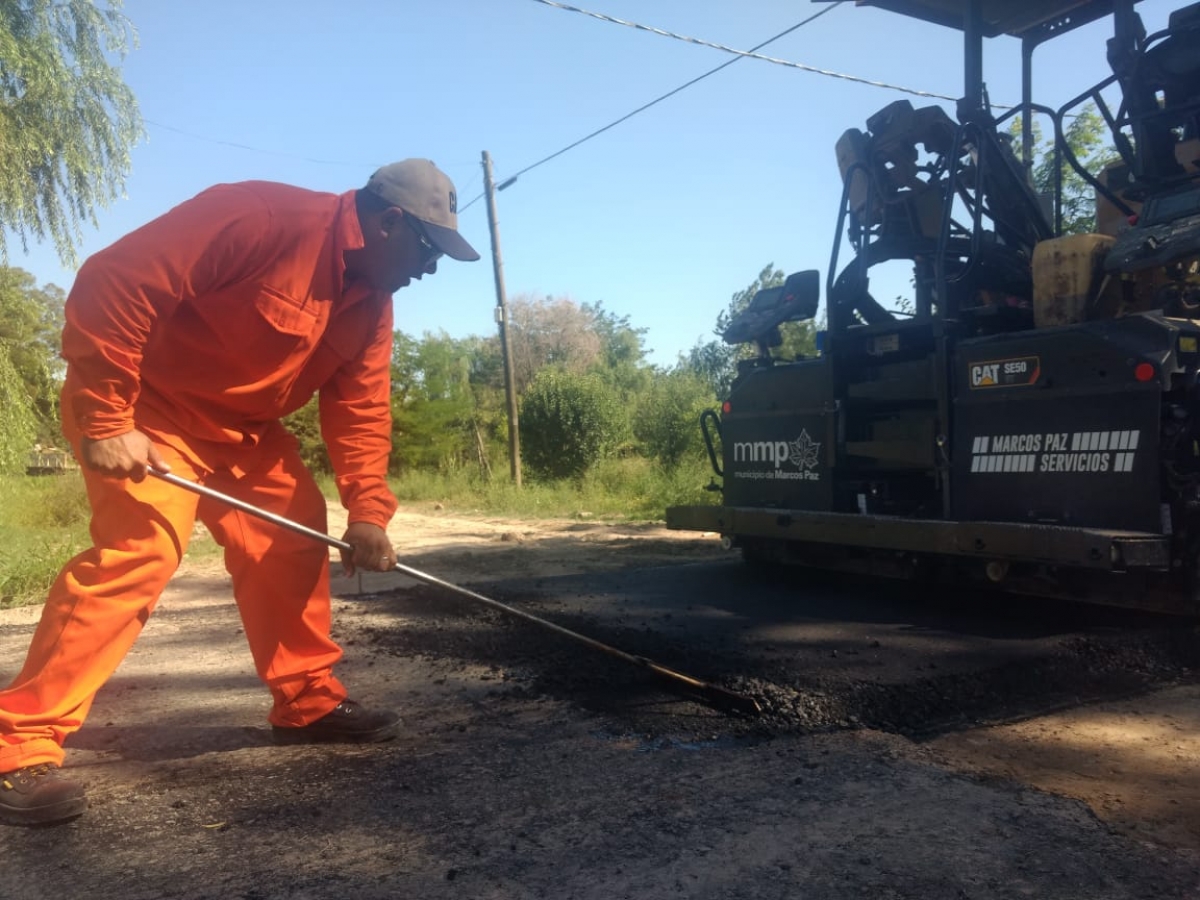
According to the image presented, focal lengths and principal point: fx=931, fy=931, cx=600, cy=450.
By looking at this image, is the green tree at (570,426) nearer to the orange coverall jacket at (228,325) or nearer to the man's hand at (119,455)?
the orange coverall jacket at (228,325)

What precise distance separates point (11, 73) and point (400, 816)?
11.1 meters

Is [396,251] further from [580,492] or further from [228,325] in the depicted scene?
[580,492]

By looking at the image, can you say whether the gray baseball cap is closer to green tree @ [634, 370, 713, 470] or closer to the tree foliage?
green tree @ [634, 370, 713, 470]

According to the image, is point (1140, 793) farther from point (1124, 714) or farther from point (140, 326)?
point (140, 326)

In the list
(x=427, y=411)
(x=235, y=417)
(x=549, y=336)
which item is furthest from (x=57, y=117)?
(x=549, y=336)

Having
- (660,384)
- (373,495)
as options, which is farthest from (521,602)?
(660,384)

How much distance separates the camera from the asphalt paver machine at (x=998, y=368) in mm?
4039

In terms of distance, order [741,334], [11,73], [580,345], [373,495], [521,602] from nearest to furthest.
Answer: [373,495]
[521,602]
[741,334]
[11,73]
[580,345]

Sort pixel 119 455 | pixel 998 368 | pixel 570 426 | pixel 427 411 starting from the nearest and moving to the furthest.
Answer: pixel 119 455
pixel 998 368
pixel 570 426
pixel 427 411

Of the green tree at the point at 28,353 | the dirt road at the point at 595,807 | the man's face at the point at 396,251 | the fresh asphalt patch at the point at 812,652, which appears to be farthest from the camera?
the green tree at the point at 28,353

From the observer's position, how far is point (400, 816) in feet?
8.08

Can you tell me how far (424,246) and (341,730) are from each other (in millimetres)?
1649

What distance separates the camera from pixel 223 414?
3004mm

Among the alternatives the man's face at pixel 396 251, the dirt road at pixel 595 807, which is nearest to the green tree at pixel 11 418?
the dirt road at pixel 595 807
